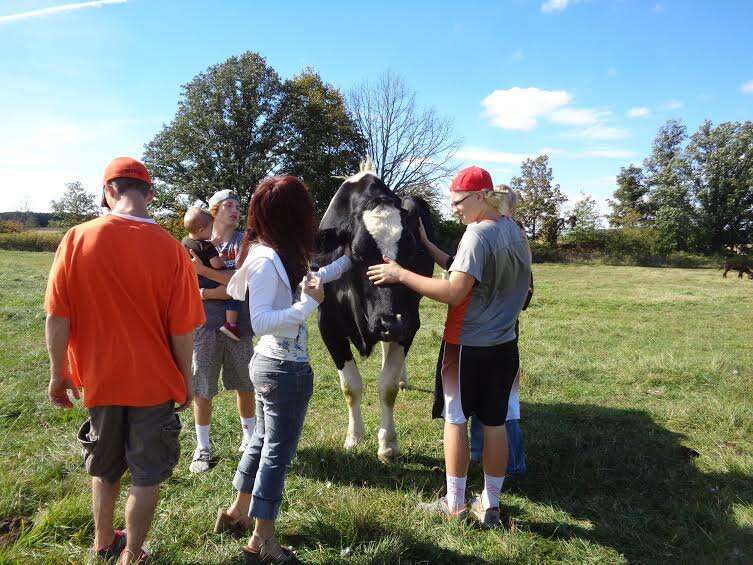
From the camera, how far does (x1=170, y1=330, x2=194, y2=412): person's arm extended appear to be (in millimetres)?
2609

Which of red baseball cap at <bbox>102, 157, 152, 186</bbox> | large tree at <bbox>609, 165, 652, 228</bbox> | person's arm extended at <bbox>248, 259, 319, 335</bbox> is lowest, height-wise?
person's arm extended at <bbox>248, 259, 319, 335</bbox>

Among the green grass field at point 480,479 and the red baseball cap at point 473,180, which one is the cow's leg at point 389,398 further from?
the red baseball cap at point 473,180

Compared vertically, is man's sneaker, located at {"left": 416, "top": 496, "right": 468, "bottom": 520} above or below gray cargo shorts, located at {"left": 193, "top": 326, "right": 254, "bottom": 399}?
below

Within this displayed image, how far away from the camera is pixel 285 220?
8.61 feet

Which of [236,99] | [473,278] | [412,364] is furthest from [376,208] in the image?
[236,99]

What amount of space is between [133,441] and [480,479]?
261 centimetres

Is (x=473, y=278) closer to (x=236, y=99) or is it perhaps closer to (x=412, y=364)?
(x=412, y=364)

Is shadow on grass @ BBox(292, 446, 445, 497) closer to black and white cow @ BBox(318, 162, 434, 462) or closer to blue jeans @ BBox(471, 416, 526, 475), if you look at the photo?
black and white cow @ BBox(318, 162, 434, 462)

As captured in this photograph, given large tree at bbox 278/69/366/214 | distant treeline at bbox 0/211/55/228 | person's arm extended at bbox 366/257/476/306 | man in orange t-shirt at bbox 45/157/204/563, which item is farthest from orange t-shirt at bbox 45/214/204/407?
distant treeline at bbox 0/211/55/228

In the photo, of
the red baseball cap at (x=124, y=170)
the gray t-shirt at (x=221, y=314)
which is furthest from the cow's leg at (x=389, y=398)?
the red baseball cap at (x=124, y=170)

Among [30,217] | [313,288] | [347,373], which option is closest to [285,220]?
[313,288]

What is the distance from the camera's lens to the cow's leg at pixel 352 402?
14.7ft

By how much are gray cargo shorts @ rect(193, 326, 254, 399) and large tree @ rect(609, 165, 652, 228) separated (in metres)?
58.1

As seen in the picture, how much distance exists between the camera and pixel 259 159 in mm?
34531
